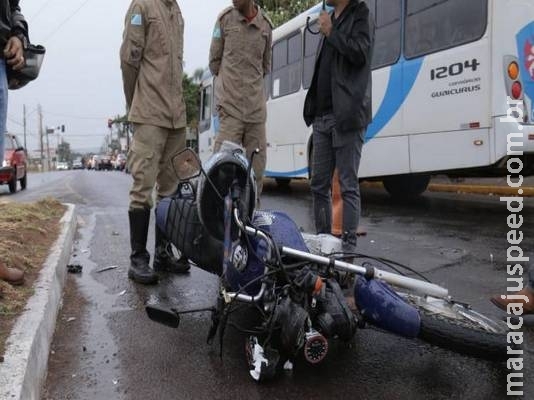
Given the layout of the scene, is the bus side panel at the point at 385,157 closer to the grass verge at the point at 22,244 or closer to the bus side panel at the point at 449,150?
the bus side panel at the point at 449,150

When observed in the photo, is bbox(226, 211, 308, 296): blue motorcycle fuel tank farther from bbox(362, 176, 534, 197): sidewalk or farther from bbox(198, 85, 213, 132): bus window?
bbox(198, 85, 213, 132): bus window

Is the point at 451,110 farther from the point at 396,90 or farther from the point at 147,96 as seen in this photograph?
the point at 147,96

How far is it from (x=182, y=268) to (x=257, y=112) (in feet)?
4.33

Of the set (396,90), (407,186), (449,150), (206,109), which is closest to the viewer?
(449,150)

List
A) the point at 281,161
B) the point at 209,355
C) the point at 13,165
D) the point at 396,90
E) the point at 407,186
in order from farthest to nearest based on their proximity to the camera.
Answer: the point at 13,165, the point at 281,161, the point at 407,186, the point at 396,90, the point at 209,355

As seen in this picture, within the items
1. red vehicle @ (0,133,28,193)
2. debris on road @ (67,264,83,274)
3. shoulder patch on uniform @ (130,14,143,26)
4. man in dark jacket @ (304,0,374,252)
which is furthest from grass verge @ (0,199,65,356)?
red vehicle @ (0,133,28,193)

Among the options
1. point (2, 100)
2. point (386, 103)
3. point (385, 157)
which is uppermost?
point (386, 103)

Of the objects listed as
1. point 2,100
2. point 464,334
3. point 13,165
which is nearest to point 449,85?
point 464,334

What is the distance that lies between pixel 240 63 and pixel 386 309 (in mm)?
2564

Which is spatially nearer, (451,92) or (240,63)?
(240,63)

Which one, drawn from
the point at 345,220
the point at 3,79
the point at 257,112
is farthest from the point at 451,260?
the point at 3,79

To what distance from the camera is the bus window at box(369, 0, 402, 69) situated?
734 cm

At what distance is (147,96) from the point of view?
3.89 metres
